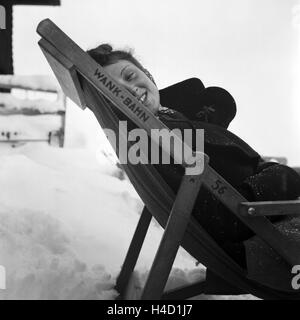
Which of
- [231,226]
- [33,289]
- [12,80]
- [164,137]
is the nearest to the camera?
[164,137]

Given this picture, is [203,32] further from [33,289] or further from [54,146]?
[33,289]

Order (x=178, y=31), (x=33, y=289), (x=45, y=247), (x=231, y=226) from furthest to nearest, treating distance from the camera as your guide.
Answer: (x=178, y=31) → (x=45, y=247) → (x=33, y=289) → (x=231, y=226)

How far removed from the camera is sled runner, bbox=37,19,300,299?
2.80ft

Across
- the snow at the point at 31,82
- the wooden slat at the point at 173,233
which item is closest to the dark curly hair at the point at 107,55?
the wooden slat at the point at 173,233

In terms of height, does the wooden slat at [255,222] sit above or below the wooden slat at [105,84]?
below

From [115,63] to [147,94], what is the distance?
117 millimetres

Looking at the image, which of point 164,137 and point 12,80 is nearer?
point 164,137

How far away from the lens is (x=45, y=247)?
1.49m
